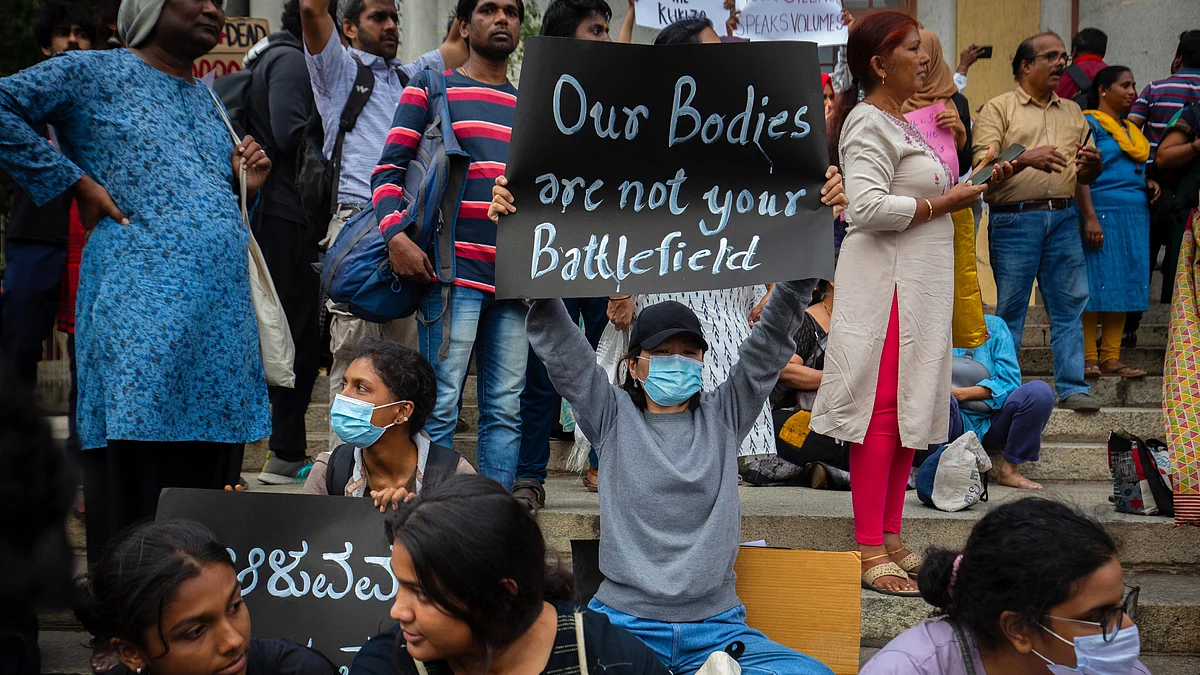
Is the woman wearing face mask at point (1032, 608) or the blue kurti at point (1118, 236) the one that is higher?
the blue kurti at point (1118, 236)

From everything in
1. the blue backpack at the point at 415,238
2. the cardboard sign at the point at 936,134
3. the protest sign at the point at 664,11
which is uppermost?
the protest sign at the point at 664,11

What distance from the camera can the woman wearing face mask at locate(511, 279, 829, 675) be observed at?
3.48 metres

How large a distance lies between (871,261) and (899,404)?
0.53m

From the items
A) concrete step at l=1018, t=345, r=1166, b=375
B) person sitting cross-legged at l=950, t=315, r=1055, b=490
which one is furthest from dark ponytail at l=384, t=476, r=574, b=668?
concrete step at l=1018, t=345, r=1166, b=375

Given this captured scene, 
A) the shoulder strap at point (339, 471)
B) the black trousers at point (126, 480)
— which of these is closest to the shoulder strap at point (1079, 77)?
the shoulder strap at point (339, 471)

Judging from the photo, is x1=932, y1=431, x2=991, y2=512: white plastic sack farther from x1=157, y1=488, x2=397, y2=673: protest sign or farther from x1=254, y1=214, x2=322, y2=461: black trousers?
x1=254, y1=214, x2=322, y2=461: black trousers

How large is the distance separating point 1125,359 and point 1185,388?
340cm

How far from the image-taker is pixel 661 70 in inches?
139

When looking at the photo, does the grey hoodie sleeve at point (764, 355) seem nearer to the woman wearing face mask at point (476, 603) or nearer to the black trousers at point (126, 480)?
the woman wearing face mask at point (476, 603)

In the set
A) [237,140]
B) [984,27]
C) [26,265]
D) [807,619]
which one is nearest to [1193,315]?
[807,619]

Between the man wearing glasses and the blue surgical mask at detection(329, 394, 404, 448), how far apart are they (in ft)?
13.9

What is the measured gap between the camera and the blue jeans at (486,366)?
14.4 ft

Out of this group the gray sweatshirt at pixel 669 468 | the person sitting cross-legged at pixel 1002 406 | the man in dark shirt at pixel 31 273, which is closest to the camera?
the gray sweatshirt at pixel 669 468

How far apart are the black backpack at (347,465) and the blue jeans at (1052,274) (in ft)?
13.3
